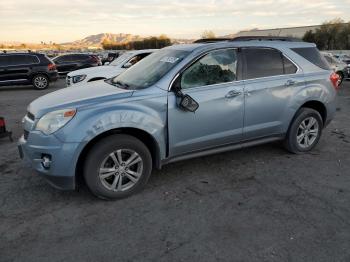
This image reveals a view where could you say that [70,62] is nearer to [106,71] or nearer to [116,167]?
[106,71]

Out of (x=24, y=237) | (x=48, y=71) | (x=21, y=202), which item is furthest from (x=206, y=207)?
(x=48, y=71)

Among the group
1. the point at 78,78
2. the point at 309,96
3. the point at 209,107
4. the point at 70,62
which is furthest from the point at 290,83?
the point at 70,62

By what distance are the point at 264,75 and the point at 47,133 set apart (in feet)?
9.90

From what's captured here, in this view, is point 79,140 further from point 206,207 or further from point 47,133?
point 206,207

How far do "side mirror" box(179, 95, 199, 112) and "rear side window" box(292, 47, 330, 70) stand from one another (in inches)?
83.5

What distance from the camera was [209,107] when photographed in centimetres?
437

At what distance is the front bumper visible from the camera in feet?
12.0

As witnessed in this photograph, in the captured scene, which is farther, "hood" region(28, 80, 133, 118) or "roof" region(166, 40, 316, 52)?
"roof" region(166, 40, 316, 52)

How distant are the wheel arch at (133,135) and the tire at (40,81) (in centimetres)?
1261

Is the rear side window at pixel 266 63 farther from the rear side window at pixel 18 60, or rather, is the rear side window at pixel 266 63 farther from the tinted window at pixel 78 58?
the tinted window at pixel 78 58

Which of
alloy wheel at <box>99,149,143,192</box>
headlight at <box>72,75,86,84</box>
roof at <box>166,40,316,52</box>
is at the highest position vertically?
roof at <box>166,40,316,52</box>

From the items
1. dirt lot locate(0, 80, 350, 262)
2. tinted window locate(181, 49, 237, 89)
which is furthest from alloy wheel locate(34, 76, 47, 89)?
tinted window locate(181, 49, 237, 89)

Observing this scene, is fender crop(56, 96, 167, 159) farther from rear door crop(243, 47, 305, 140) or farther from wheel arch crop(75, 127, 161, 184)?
rear door crop(243, 47, 305, 140)

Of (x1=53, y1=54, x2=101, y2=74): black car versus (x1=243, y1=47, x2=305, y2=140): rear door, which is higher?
(x1=243, y1=47, x2=305, y2=140): rear door
